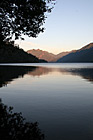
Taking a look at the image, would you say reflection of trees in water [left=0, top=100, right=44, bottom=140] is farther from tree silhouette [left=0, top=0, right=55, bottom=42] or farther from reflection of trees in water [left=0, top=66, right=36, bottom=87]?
reflection of trees in water [left=0, top=66, right=36, bottom=87]

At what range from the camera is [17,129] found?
9969 millimetres

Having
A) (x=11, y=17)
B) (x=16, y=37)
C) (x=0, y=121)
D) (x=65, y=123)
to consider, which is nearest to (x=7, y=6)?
(x=11, y=17)

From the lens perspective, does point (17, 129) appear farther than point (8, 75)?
No

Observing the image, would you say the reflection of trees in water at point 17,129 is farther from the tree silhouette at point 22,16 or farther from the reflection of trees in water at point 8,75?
the reflection of trees in water at point 8,75

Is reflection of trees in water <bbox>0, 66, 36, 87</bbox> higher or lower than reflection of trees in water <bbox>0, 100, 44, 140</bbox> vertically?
lower

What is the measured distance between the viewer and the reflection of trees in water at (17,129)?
896 centimetres

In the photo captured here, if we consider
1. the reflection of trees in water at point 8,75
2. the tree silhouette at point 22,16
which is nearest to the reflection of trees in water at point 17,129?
the tree silhouette at point 22,16

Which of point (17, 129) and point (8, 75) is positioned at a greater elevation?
point (17, 129)

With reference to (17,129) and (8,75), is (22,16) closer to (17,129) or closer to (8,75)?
(17,129)

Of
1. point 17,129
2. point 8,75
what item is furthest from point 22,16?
point 8,75

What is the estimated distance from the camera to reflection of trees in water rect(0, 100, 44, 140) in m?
8.96

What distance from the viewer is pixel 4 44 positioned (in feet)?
66.0

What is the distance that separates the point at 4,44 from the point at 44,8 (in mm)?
5829

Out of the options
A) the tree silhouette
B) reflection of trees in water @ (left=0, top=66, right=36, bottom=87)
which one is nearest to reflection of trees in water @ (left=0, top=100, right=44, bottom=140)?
the tree silhouette
